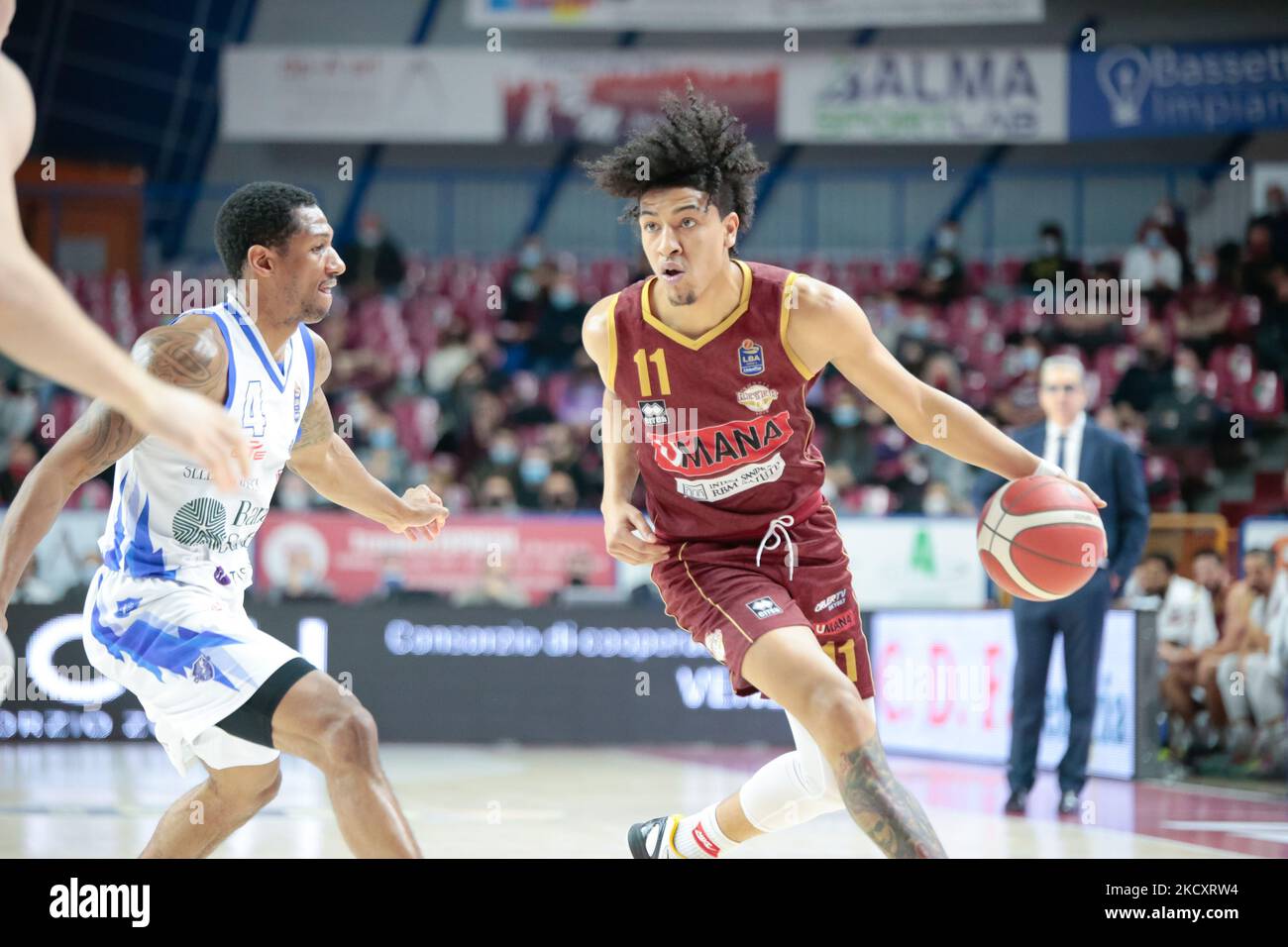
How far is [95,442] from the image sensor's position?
12.9 feet

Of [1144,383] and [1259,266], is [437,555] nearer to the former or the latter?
[1144,383]

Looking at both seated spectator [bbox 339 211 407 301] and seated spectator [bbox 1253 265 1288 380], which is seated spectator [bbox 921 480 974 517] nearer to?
seated spectator [bbox 1253 265 1288 380]

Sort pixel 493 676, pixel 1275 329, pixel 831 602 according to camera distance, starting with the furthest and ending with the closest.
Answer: pixel 1275 329 → pixel 493 676 → pixel 831 602

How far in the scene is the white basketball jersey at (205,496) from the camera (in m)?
4.18

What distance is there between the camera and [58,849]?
6.19 metres

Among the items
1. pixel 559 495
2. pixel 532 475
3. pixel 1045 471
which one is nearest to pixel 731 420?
pixel 1045 471

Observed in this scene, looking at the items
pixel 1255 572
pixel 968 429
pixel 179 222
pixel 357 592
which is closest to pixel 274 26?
pixel 179 222

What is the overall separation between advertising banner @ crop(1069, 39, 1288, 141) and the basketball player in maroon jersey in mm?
Result: 16040

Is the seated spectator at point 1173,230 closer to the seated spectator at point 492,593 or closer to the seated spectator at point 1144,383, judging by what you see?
the seated spectator at point 1144,383

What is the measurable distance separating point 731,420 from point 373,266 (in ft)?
49.1

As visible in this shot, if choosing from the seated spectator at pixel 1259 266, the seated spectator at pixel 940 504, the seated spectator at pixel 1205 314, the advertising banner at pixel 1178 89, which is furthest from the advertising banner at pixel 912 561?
the advertising banner at pixel 1178 89

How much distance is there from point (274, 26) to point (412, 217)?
322 centimetres

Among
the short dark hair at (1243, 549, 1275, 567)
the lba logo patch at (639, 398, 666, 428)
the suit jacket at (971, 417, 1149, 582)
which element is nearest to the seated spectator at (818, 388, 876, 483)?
the short dark hair at (1243, 549, 1275, 567)
